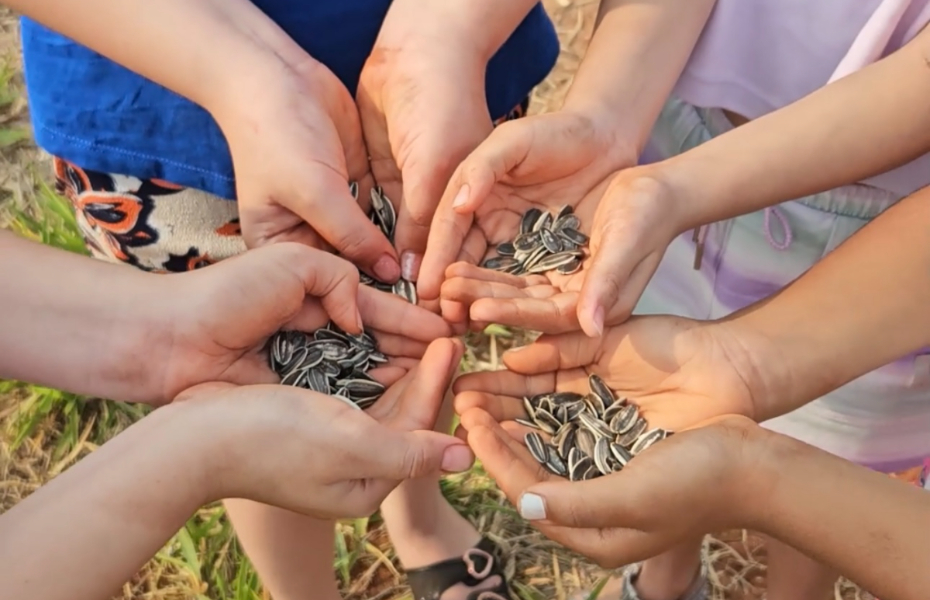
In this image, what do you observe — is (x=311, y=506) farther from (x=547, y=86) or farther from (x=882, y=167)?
(x=547, y=86)

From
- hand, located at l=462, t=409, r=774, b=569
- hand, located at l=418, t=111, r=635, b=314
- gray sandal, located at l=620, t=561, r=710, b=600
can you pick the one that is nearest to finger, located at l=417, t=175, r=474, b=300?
hand, located at l=418, t=111, r=635, b=314

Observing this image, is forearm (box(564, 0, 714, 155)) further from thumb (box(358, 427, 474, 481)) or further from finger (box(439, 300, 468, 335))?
thumb (box(358, 427, 474, 481))

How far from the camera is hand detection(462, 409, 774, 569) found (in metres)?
1.35

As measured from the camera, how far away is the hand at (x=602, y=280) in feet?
5.17

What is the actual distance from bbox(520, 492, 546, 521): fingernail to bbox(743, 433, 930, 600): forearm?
1.17 ft

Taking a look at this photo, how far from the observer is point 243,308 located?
62.2 inches

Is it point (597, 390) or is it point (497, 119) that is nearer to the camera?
point (597, 390)

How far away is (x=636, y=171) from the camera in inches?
69.7

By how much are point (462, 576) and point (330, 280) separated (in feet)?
3.81

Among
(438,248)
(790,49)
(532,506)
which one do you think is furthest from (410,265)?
(790,49)

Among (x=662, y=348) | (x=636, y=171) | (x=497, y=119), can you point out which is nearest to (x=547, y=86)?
(x=497, y=119)

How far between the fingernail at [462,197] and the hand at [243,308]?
0.77 ft

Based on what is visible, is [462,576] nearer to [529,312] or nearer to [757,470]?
[529,312]

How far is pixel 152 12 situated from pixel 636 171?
39.8 inches
